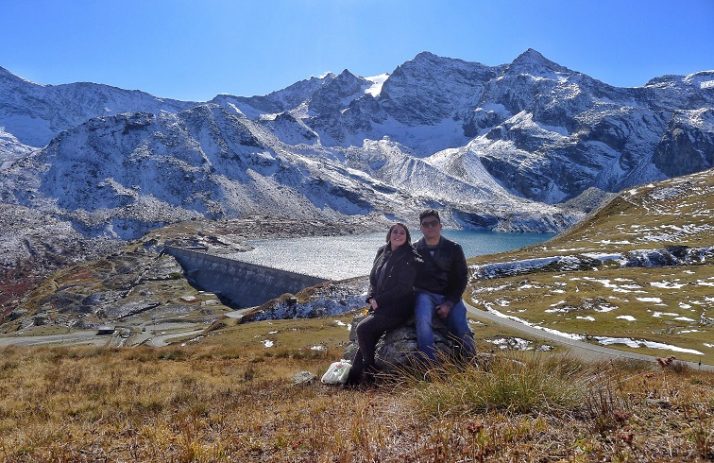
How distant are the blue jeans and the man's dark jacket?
194mm

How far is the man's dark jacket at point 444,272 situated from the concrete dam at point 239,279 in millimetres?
78700

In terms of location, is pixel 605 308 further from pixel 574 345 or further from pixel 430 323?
pixel 430 323

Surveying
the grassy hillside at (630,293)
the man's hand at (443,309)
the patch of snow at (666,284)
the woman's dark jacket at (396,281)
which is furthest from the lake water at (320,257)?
the man's hand at (443,309)

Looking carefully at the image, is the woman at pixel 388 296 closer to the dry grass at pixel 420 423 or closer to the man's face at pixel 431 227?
the man's face at pixel 431 227

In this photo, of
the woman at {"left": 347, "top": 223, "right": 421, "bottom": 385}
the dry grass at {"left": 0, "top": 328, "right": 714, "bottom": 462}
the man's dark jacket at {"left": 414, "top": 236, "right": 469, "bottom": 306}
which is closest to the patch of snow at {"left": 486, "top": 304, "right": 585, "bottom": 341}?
the man's dark jacket at {"left": 414, "top": 236, "right": 469, "bottom": 306}

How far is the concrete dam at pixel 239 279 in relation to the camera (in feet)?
323

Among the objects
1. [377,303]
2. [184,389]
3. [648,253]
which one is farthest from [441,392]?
[648,253]

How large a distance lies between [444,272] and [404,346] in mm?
1967

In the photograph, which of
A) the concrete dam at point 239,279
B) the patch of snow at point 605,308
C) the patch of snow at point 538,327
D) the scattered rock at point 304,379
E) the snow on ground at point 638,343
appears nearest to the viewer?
the scattered rock at point 304,379

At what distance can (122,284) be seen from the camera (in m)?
124

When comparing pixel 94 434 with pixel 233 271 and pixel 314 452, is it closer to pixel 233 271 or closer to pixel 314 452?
pixel 314 452

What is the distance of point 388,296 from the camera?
1080 cm

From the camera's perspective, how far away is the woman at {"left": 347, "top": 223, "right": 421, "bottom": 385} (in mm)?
10594

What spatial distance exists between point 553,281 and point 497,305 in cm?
1308
